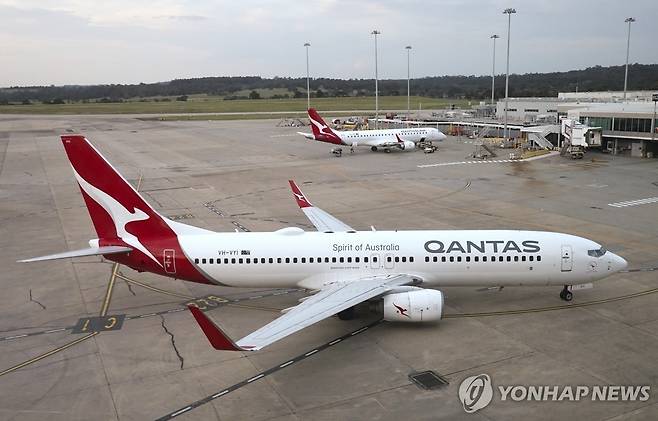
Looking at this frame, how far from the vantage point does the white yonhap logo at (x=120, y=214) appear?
26.3 m

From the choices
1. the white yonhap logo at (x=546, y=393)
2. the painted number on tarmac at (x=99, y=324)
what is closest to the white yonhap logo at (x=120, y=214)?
the painted number on tarmac at (x=99, y=324)

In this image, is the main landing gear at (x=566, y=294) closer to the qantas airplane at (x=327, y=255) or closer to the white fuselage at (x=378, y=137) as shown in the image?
the qantas airplane at (x=327, y=255)

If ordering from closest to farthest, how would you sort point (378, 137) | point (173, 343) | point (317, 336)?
1. point (173, 343)
2. point (317, 336)
3. point (378, 137)

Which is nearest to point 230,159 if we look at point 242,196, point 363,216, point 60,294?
point 242,196

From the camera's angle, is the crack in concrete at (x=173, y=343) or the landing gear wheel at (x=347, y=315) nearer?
the crack in concrete at (x=173, y=343)

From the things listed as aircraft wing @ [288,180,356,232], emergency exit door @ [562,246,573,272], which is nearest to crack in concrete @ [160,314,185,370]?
aircraft wing @ [288,180,356,232]

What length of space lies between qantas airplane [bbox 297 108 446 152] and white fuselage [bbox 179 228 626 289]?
→ 63017 mm

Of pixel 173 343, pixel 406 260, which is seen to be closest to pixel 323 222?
pixel 406 260

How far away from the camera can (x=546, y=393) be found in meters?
19.5

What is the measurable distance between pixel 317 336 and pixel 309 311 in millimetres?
3060

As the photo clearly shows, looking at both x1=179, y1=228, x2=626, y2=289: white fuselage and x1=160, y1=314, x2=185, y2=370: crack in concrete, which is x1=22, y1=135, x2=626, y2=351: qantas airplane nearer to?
x1=179, y1=228, x2=626, y2=289: white fuselage

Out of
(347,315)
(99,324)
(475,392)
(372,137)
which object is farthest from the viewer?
(372,137)

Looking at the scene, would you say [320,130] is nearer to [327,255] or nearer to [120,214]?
[120,214]

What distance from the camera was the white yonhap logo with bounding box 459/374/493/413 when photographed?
18.9m
